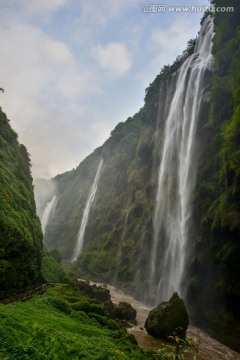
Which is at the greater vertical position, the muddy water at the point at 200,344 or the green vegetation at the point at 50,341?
the green vegetation at the point at 50,341

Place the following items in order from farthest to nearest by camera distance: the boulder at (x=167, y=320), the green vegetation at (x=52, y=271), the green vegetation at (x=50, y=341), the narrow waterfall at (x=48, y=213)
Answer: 1. the narrow waterfall at (x=48, y=213)
2. the green vegetation at (x=52, y=271)
3. the boulder at (x=167, y=320)
4. the green vegetation at (x=50, y=341)

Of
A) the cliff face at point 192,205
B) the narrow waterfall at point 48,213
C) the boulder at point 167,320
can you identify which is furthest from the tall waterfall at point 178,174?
the narrow waterfall at point 48,213

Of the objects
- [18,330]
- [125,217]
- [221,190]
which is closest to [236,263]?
[221,190]

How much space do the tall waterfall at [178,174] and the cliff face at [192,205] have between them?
79 centimetres

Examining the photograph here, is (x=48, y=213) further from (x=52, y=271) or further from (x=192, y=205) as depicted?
(x=192, y=205)

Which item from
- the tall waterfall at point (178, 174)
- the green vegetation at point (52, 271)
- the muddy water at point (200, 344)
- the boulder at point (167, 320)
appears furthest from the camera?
the tall waterfall at point (178, 174)

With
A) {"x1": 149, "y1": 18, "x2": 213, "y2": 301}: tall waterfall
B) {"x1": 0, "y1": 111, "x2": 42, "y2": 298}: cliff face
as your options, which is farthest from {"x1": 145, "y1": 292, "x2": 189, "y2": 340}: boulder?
{"x1": 0, "y1": 111, "x2": 42, "y2": 298}: cliff face

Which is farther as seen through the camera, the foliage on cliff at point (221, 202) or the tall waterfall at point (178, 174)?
the tall waterfall at point (178, 174)

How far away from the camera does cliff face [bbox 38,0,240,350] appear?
23.8 meters

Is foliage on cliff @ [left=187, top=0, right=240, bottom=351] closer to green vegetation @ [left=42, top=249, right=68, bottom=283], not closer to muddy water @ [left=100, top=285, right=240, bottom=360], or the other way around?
muddy water @ [left=100, top=285, right=240, bottom=360]

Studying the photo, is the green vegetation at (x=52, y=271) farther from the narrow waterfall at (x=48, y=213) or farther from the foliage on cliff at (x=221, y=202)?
the narrow waterfall at (x=48, y=213)

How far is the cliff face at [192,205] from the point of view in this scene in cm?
2384

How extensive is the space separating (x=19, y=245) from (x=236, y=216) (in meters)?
15.7

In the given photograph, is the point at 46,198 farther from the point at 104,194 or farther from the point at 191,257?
the point at 191,257
